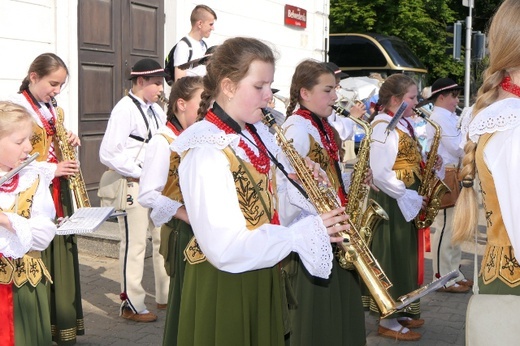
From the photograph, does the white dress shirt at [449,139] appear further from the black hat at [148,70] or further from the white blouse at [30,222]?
the white blouse at [30,222]

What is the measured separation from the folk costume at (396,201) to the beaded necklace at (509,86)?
2.78m

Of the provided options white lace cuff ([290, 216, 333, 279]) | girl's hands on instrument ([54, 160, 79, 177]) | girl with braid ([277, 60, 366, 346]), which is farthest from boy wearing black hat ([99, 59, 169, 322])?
white lace cuff ([290, 216, 333, 279])

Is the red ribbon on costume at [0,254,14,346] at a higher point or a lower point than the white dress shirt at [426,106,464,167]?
lower

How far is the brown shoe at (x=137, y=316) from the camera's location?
593cm

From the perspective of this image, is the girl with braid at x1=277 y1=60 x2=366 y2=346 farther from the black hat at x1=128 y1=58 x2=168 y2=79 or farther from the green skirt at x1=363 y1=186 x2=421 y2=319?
the black hat at x1=128 y1=58 x2=168 y2=79

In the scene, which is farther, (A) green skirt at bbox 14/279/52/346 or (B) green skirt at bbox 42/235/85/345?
(B) green skirt at bbox 42/235/85/345

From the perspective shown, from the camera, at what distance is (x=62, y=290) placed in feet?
17.1

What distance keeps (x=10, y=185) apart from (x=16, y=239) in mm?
303

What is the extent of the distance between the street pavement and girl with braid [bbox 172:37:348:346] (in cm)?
254

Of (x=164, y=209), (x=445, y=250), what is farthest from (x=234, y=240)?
(x=445, y=250)

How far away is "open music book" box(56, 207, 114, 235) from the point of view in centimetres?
389

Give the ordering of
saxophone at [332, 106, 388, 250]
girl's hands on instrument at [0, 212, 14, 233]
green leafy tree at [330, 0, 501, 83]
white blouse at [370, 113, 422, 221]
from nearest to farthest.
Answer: girl's hands on instrument at [0, 212, 14, 233] < saxophone at [332, 106, 388, 250] < white blouse at [370, 113, 422, 221] < green leafy tree at [330, 0, 501, 83]

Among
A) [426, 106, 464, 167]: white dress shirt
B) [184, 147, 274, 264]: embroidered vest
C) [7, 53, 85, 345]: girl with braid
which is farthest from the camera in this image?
[426, 106, 464, 167]: white dress shirt

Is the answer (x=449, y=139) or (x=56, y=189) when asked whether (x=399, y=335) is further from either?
(x=56, y=189)
